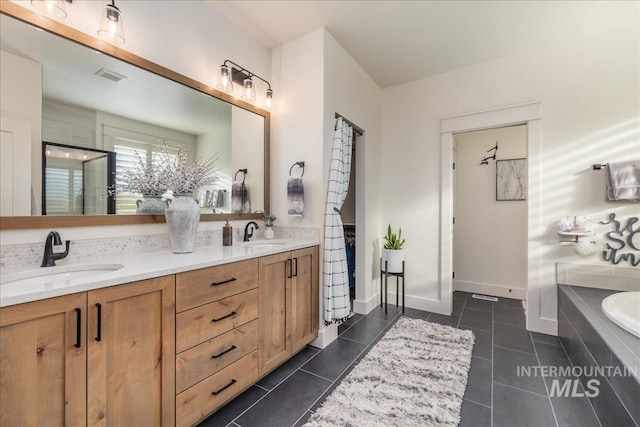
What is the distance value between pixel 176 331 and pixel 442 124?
125 inches

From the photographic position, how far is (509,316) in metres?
2.93

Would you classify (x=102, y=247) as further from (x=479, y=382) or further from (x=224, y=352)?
(x=479, y=382)

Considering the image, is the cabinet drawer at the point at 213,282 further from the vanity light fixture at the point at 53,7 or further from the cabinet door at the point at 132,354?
the vanity light fixture at the point at 53,7

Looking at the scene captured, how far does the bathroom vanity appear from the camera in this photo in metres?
0.88

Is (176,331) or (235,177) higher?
(235,177)

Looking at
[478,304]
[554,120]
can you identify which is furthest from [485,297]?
[554,120]

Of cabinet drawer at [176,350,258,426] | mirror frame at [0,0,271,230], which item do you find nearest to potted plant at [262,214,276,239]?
mirror frame at [0,0,271,230]

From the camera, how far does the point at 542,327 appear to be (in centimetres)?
256

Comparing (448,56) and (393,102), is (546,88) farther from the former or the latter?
(393,102)

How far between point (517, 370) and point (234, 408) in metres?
1.97

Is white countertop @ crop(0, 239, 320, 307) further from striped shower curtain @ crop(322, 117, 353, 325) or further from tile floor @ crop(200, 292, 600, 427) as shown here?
tile floor @ crop(200, 292, 600, 427)

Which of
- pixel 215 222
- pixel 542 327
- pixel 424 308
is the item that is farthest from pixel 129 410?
pixel 542 327

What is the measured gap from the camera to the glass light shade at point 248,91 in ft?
7.47

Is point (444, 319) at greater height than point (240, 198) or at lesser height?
lesser
